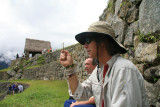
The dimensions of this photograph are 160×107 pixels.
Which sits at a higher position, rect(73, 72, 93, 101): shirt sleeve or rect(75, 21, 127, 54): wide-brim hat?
rect(75, 21, 127, 54): wide-brim hat

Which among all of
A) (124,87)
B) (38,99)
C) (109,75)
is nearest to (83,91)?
(109,75)

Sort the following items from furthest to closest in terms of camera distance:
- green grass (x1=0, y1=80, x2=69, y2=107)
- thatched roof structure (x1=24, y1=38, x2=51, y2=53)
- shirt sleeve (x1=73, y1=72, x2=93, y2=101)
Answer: thatched roof structure (x1=24, y1=38, x2=51, y2=53) < green grass (x1=0, y1=80, x2=69, y2=107) < shirt sleeve (x1=73, y1=72, x2=93, y2=101)

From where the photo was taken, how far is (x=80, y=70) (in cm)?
904

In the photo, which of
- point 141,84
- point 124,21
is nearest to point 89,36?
point 141,84

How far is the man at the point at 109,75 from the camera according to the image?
46.8 inches

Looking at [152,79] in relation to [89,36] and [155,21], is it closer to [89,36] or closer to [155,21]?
[155,21]

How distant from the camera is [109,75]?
1437mm

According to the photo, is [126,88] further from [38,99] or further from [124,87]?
[38,99]

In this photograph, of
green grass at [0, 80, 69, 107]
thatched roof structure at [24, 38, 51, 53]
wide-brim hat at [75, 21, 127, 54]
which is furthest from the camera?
thatched roof structure at [24, 38, 51, 53]

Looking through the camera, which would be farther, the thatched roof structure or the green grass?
the thatched roof structure

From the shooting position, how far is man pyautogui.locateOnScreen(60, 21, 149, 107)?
1189 millimetres

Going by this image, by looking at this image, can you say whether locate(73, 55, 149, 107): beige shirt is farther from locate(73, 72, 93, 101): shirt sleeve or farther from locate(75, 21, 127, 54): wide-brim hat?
locate(73, 72, 93, 101): shirt sleeve

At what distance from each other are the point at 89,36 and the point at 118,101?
81 cm

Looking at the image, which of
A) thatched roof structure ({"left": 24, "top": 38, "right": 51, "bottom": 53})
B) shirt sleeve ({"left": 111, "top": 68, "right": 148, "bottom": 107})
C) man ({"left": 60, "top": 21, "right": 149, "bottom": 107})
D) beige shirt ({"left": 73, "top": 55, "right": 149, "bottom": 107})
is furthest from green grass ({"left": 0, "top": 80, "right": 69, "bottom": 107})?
thatched roof structure ({"left": 24, "top": 38, "right": 51, "bottom": 53})
